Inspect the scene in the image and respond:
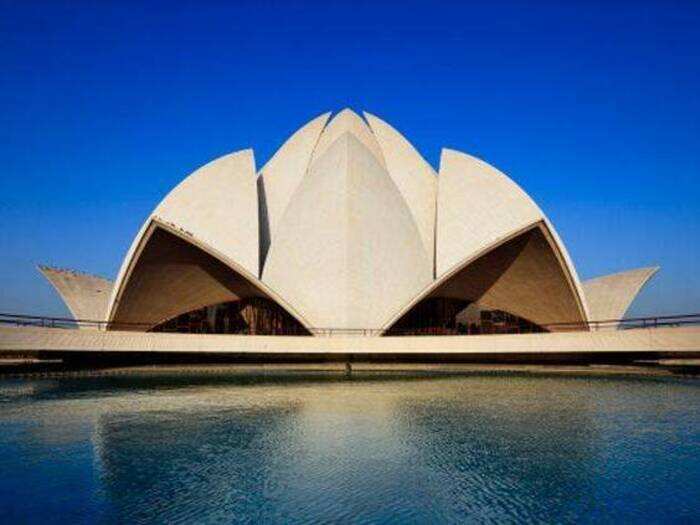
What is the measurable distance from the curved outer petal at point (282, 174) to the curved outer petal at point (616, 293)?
15.9 m

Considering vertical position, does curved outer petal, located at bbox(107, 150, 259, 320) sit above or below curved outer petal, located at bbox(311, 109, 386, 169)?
below

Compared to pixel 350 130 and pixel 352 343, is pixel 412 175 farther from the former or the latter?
pixel 352 343

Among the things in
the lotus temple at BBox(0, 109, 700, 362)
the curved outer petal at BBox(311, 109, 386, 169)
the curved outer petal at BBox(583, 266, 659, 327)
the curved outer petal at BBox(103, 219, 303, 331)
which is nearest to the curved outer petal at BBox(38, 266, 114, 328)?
the lotus temple at BBox(0, 109, 700, 362)

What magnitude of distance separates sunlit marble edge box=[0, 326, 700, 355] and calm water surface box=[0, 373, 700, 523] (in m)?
5.27

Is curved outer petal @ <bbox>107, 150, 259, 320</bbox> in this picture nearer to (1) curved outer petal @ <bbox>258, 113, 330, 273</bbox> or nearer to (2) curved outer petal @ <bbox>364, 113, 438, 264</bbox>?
A: (1) curved outer petal @ <bbox>258, 113, 330, 273</bbox>

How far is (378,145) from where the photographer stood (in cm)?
3028

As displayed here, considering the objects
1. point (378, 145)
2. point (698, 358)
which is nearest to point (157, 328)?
point (378, 145)

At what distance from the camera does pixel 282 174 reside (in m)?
29.6

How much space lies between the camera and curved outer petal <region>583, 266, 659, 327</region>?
2754 cm

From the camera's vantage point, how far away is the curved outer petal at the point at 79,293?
2811cm

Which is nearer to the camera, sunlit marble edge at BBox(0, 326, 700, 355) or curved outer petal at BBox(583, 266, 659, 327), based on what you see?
sunlit marble edge at BBox(0, 326, 700, 355)

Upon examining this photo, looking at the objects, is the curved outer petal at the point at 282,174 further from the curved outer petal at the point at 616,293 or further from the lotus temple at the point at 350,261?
the curved outer petal at the point at 616,293

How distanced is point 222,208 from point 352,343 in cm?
993

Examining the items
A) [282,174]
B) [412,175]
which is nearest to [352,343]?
[412,175]
